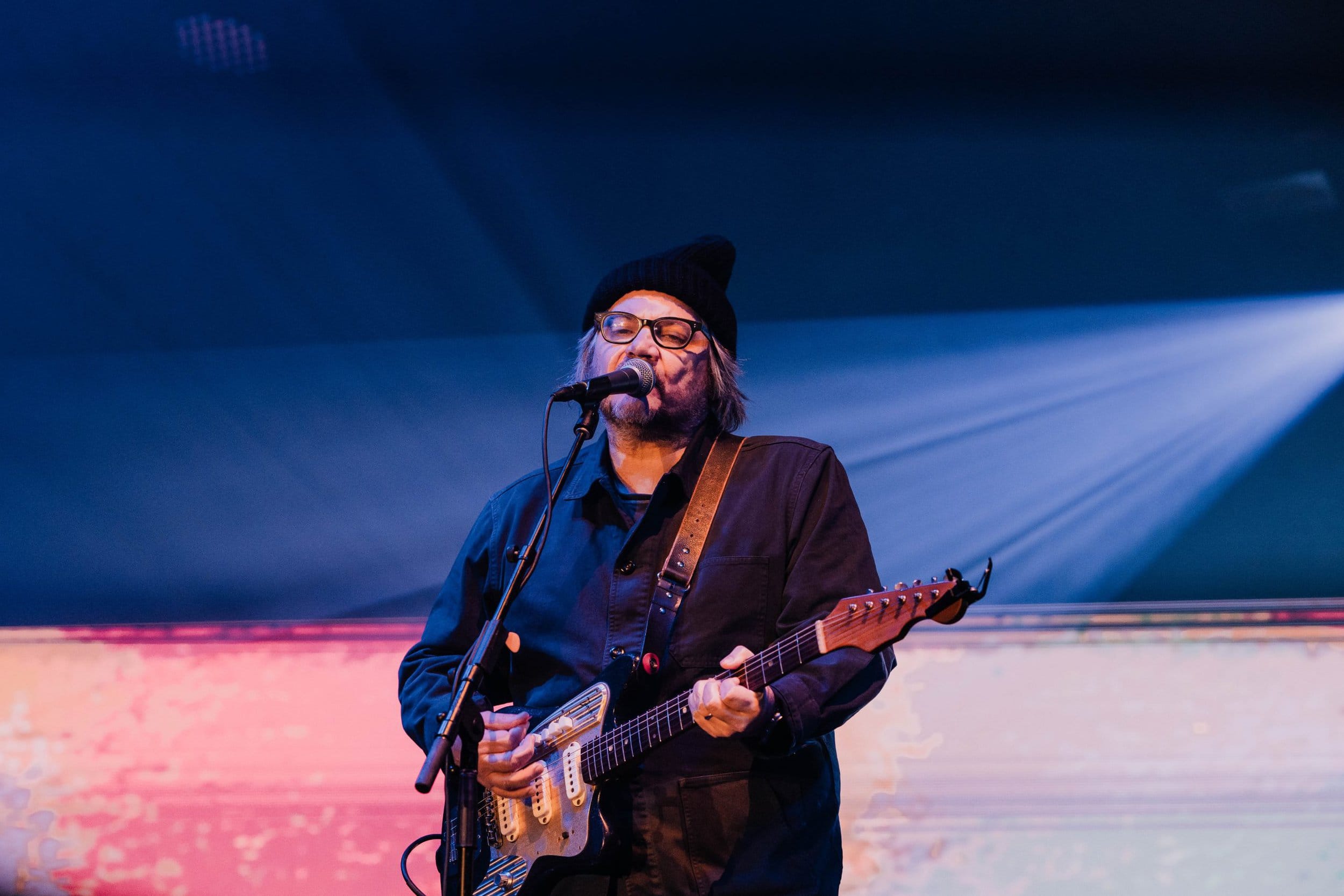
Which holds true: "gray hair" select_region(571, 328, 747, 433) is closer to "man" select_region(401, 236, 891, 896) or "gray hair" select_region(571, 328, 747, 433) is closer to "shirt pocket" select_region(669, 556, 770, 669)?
"man" select_region(401, 236, 891, 896)

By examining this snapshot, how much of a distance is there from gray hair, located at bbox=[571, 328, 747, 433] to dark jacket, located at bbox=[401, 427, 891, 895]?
0.22 meters

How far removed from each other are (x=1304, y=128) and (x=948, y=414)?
60.0 inches

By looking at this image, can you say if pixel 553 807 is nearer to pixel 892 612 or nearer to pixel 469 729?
pixel 469 729

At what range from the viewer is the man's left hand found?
68.9 inches

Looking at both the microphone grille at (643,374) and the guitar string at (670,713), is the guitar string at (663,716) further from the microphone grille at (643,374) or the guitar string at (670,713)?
the microphone grille at (643,374)

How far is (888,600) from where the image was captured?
174cm

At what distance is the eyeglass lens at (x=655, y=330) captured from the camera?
2.43 meters

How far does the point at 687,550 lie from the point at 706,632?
0.19 metres

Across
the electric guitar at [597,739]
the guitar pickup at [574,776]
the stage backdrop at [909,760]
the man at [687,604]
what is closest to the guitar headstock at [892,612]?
the electric guitar at [597,739]

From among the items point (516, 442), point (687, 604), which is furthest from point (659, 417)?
point (516, 442)

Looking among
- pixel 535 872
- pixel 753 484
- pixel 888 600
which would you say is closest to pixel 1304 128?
pixel 753 484

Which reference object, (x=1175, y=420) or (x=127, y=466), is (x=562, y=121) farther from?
(x=1175, y=420)

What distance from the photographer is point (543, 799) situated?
2.07 meters

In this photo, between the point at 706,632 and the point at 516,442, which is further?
the point at 516,442
